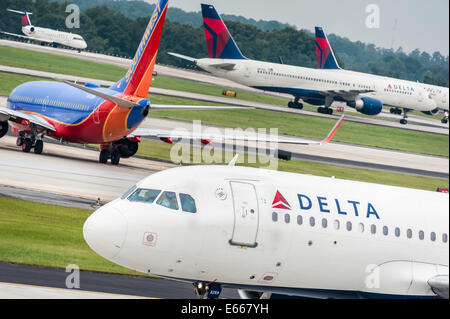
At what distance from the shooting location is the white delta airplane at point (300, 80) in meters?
124

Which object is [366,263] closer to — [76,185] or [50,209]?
[50,209]

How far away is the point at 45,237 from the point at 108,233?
13288mm

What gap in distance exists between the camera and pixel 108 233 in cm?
2117

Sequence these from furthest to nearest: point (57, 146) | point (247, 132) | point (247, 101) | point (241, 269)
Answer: point (247, 101) → point (247, 132) → point (57, 146) → point (241, 269)

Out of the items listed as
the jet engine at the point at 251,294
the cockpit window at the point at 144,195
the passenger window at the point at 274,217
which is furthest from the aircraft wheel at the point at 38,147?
the passenger window at the point at 274,217

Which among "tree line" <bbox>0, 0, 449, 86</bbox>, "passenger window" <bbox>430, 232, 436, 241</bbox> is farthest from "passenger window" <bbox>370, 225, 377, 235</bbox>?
"tree line" <bbox>0, 0, 449, 86</bbox>

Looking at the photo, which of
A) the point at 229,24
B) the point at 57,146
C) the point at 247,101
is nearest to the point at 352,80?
the point at 247,101

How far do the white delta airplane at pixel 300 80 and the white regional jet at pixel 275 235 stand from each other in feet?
322

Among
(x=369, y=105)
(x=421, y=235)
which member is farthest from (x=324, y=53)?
(x=421, y=235)

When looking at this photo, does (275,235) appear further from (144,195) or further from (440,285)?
(440,285)

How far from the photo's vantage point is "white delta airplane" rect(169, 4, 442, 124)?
406 ft

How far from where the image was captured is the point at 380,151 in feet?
283

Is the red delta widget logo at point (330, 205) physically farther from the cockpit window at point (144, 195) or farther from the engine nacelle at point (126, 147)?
the engine nacelle at point (126, 147)

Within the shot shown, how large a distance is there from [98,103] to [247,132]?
32.2 meters
